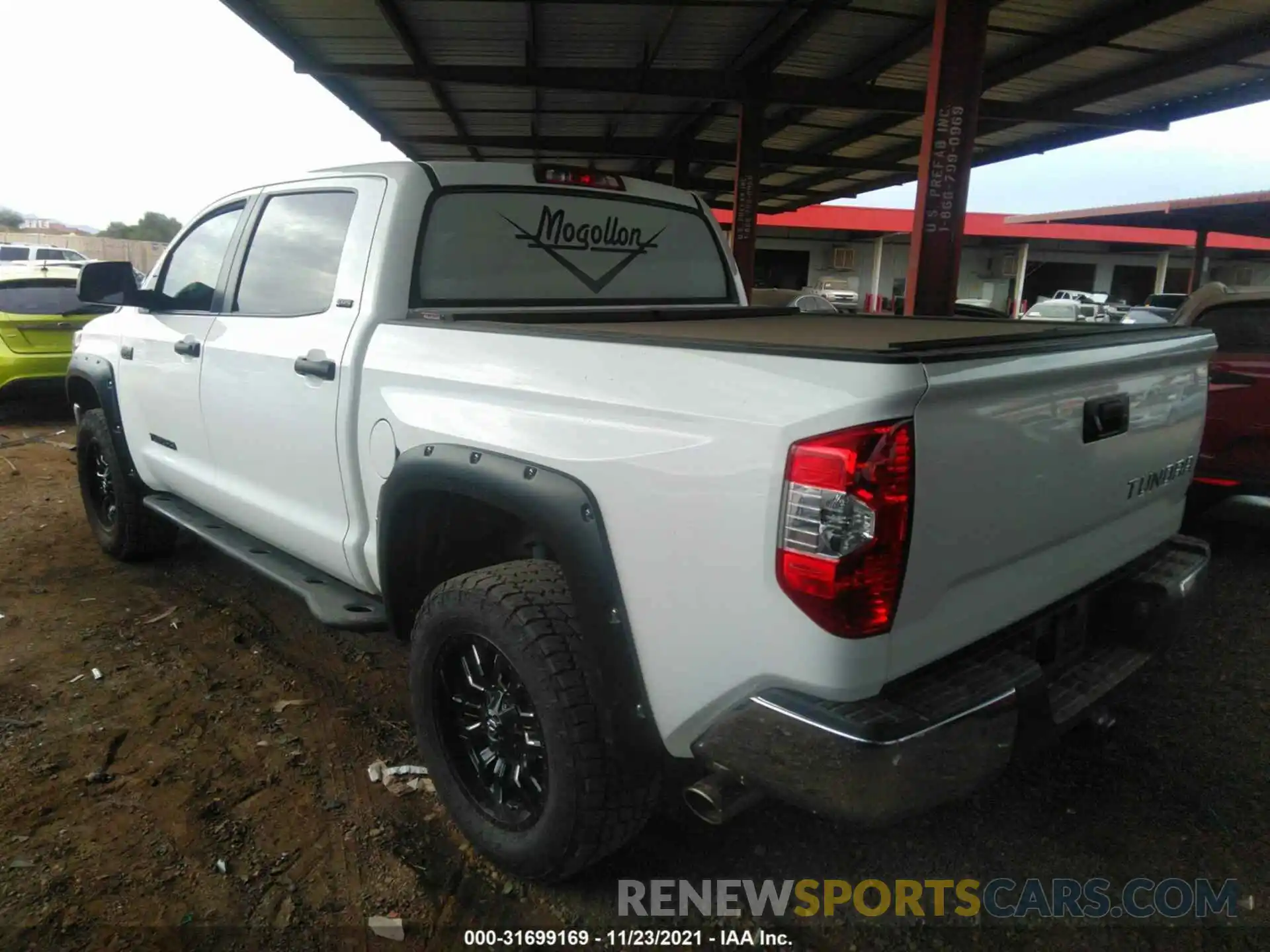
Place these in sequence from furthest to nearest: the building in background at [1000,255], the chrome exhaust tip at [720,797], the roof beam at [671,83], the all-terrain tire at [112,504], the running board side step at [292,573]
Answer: the building in background at [1000,255] < the roof beam at [671,83] < the all-terrain tire at [112,504] < the running board side step at [292,573] < the chrome exhaust tip at [720,797]

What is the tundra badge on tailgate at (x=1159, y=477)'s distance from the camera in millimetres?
2391

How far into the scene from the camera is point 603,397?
79.4 inches

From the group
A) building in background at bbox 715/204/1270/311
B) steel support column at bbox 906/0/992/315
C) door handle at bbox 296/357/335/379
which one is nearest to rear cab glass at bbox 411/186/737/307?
door handle at bbox 296/357/335/379

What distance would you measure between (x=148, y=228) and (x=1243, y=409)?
85.5m

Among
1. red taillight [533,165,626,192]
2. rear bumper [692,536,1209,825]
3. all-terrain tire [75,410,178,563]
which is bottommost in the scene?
all-terrain tire [75,410,178,563]

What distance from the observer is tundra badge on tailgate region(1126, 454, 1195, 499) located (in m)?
2.39

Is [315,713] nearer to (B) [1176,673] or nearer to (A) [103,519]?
(A) [103,519]

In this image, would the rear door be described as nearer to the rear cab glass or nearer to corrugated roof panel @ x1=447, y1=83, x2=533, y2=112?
the rear cab glass

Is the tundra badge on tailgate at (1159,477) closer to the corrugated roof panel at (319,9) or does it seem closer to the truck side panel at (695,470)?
the truck side panel at (695,470)

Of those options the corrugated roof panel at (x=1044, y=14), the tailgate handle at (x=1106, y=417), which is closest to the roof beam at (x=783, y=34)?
the corrugated roof panel at (x=1044, y=14)

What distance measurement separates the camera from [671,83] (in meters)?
11.0

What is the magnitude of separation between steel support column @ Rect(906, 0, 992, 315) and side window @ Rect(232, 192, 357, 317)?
5.80 m

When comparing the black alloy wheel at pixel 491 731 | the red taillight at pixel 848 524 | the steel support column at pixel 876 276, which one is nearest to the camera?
the red taillight at pixel 848 524

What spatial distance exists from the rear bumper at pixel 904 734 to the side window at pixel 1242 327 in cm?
393
